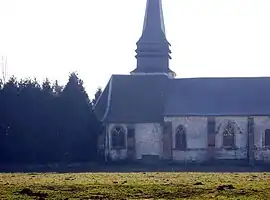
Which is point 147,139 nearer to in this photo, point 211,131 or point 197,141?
point 197,141

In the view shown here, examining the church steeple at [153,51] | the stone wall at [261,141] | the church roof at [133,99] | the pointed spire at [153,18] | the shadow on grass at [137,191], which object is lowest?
the shadow on grass at [137,191]

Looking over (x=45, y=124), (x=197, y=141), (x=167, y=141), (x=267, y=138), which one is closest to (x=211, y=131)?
(x=197, y=141)

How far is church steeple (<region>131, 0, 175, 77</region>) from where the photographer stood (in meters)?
49.4

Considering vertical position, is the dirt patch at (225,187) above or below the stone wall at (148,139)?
below

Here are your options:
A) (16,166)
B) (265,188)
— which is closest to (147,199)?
(265,188)

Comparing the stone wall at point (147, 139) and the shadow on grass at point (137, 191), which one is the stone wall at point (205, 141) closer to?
the stone wall at point (147, 139)

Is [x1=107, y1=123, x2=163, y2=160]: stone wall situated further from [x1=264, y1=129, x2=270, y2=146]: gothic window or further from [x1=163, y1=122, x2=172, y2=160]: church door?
[x1=264, y1=129, x2=270, y2=146]: gothic window

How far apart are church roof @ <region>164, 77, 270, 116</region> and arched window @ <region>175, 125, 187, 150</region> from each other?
4.11ft

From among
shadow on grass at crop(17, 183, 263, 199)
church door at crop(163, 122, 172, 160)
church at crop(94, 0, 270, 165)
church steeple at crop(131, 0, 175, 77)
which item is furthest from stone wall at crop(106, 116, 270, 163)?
shadow on grass at crop(17, 183, 263, 199)

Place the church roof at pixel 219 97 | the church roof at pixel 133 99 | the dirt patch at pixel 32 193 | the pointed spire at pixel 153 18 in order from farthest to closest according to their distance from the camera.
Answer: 1. the pointed spire at pixel 153 18
2. the church roof at pixel 133 99
3. the church roof at pixel 219 97
4. the dirt patch at pixel 32 193

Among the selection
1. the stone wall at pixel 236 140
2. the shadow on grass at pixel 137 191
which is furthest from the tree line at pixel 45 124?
the shadow on grass at pixel 137 191

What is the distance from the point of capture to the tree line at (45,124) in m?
40.0

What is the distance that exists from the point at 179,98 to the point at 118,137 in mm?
6026

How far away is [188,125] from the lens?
4459 cm
